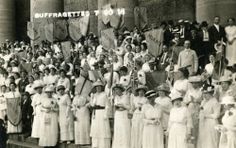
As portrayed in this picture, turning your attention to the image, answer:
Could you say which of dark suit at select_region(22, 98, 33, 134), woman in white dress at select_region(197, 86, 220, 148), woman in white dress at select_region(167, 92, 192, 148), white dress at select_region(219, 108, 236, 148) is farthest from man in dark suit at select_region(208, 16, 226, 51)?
dark suit at select_region(22, 98, 33, 134)

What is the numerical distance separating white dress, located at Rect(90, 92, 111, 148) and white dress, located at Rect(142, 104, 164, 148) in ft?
5.78

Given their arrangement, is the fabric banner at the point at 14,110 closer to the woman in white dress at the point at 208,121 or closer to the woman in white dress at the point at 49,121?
the woman in white dress at the point at 49,121

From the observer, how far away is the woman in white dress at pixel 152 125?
40.7 ft

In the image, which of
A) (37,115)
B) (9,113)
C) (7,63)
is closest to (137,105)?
(37,115)

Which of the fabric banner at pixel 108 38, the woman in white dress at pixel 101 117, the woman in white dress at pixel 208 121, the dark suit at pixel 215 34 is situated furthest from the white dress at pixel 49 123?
the woman in white dress at pixel 208 121

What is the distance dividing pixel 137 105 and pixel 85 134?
8.78 feet

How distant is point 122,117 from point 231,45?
4218mm

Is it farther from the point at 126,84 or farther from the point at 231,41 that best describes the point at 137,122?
the point at 231,41

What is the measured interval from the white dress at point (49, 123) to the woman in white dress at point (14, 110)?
180 cm

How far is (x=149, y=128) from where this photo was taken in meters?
12.5

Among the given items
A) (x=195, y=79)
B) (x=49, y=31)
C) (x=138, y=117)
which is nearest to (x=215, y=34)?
(x=195, y=79)

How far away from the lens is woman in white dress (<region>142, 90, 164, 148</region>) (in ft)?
40.7

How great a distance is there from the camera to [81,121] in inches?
594

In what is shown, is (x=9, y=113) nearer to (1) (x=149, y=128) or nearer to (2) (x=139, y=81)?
(2) (x=139, y=81)
